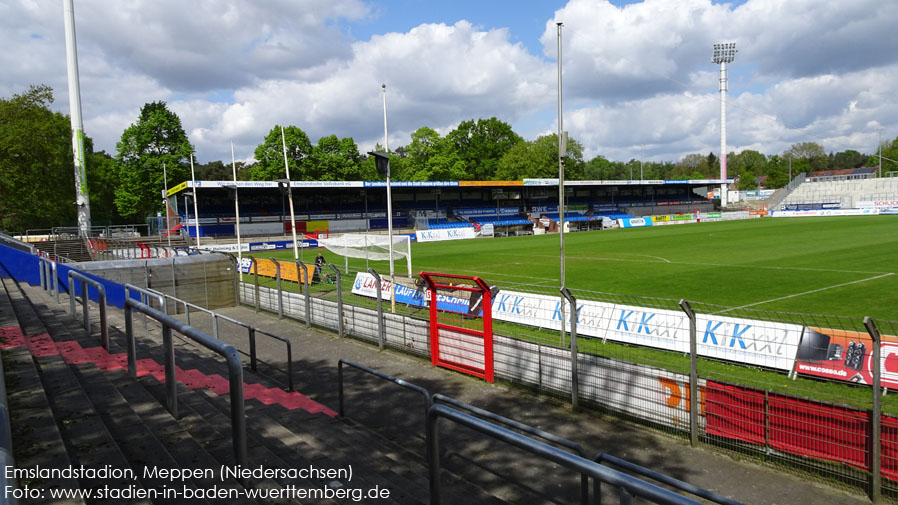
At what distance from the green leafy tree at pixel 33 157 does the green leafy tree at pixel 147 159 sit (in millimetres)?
13368

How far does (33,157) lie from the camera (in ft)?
133

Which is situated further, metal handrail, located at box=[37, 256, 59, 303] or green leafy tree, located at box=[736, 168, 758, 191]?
green leafy tree, located at box=[736, 168, 758, 191]

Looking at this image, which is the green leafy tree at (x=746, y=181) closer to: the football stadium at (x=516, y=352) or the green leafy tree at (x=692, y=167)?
the green leafy tree at (x=692, y=167)

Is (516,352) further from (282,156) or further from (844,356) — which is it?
(282,156)

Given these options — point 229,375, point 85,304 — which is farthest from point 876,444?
point 85,304

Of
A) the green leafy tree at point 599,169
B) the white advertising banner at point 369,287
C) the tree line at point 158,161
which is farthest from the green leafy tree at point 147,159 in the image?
the green leafy tree at point 599,169

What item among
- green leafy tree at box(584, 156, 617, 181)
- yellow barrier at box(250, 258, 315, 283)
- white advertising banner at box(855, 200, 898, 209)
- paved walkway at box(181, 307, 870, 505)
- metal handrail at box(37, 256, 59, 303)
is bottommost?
paved walkway at box(181, 307, 870, 505)

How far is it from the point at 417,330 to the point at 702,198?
9461 centimetres

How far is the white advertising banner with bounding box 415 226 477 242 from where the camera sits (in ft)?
185

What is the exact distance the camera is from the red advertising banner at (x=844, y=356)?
843 cm

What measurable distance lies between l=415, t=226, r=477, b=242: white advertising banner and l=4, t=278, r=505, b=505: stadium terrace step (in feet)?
156

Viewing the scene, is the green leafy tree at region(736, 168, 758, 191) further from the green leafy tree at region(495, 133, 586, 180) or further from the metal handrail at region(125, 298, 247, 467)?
the metal handrail at region(125, 298, 247, 467)

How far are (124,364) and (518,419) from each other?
5.75 m

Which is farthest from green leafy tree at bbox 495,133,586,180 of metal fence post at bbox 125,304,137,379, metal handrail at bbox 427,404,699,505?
metal handrail at bbox 427,404,699,505
